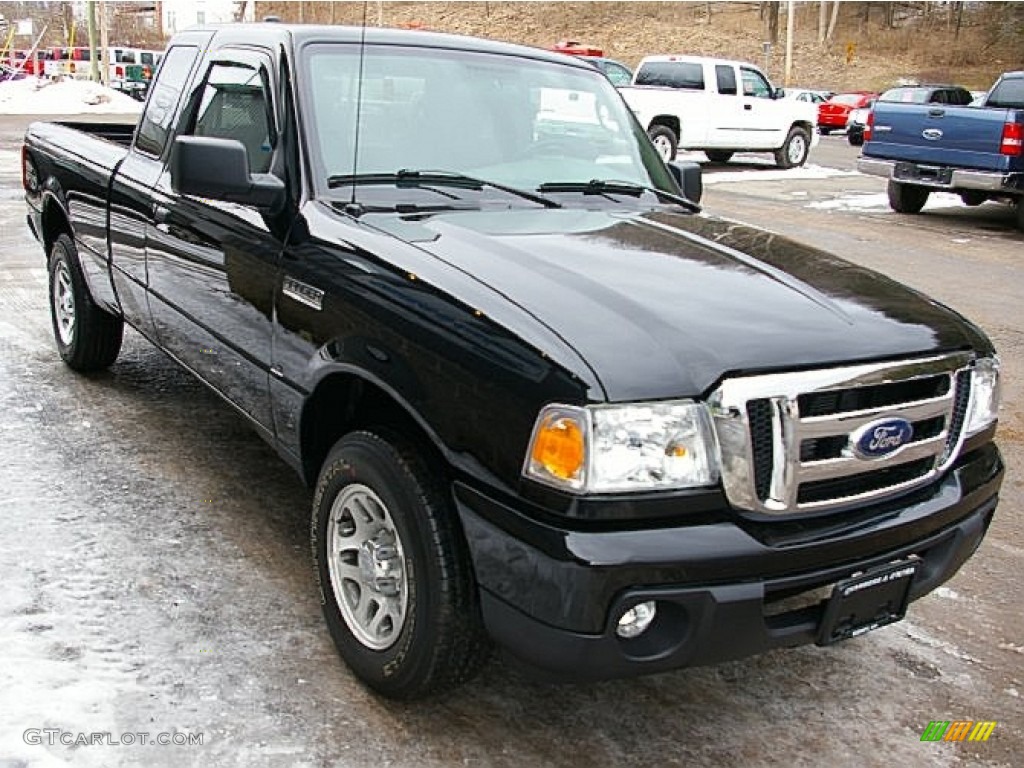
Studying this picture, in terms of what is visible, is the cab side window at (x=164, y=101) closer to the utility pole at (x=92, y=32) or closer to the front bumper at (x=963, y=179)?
the front bumper at (x=963, y=179)

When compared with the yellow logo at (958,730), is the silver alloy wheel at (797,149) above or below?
above

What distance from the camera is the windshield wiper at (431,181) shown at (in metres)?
3.41

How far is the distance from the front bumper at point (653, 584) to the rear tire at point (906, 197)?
512 inches

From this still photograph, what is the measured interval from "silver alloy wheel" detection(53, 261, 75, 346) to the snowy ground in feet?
85.3

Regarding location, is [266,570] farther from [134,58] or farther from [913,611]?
[134,58]

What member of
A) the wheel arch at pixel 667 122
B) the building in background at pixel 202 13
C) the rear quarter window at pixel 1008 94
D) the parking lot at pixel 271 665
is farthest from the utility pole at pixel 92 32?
the parking lot at pixel 271 665

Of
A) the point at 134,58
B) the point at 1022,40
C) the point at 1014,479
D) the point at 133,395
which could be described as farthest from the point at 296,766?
the point at 1022,40

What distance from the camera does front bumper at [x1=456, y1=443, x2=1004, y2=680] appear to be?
2.24m

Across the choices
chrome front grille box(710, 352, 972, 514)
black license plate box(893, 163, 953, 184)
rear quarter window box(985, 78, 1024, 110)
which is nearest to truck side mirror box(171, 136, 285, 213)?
chrome front grille box(710, 352, 972, 514)

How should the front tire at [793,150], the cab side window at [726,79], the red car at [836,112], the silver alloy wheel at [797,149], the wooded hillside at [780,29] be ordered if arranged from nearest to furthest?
the cab side window at [726,79] → the front tire at [793,150] → the silver alloy wheel at [797,149] → the red car at [836,112] → the wooded hillside at [780,29]

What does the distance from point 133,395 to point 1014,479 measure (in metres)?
4.36

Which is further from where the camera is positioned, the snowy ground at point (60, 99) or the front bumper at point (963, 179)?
the snowy ground at point (60, 99)

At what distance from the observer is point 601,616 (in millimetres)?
2246

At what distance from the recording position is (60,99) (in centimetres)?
3075
